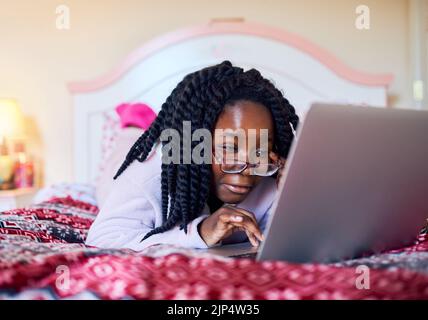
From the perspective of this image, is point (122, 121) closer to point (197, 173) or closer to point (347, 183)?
point (197, 173)

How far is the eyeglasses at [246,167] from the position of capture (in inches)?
36.3

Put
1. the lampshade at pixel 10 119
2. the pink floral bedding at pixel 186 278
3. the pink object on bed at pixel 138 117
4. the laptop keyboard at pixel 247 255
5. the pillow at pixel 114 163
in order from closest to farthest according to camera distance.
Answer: the pink floral bedding at pixel 186 278 < the laptop keyboard at pixel 247 255 < the pillow at pixel 114 163 < the pink object on bed at pixel 138 117 < the lampshade at pixel 10 119

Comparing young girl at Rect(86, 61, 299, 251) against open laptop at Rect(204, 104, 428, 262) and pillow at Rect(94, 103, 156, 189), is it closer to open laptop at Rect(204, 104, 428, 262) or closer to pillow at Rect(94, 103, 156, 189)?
open laptop at Rect(204, 104, 428, 262)

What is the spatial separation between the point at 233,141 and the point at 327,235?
0.32m

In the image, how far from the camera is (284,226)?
0.60 meters

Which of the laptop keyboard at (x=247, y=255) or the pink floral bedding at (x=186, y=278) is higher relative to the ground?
the pink floral bedding at (x=186, y=278)

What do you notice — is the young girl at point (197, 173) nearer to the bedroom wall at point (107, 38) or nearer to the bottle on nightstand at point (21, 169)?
the bedroom wall at point (107, 38)

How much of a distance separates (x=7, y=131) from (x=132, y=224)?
70.8 inches

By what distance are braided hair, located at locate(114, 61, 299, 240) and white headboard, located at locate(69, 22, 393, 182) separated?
1.27 metres

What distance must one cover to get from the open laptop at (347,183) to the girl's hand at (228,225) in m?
0.13

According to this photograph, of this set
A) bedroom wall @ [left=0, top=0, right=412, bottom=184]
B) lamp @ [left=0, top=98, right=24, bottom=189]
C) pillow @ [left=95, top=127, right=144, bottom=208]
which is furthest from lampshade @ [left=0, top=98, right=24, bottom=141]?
pillow @ [left=95, top=127, right=144, bottom=208]

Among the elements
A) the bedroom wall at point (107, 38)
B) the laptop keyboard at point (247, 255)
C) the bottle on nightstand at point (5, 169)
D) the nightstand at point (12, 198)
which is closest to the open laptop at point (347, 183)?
the laptop keyboard at point (247, 255)

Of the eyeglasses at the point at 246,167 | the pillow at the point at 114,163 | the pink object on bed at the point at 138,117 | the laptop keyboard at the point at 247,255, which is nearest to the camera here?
the laptop keyboard at the point at 247,255

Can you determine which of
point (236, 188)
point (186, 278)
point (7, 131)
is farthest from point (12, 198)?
point (186, 278)
